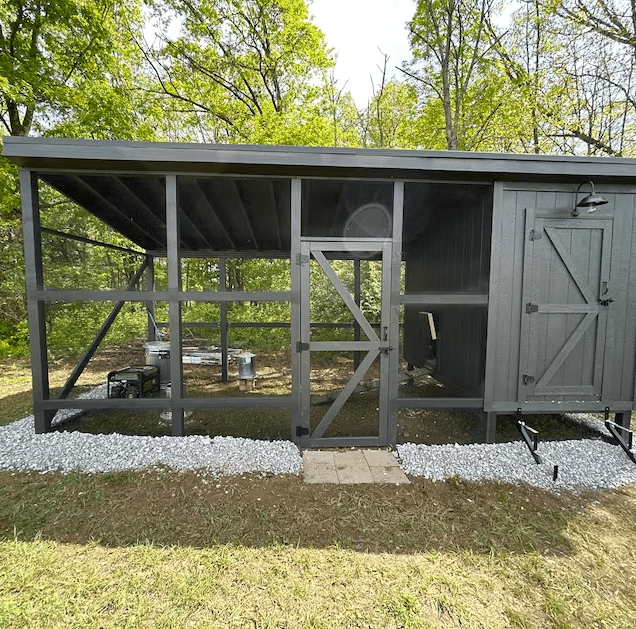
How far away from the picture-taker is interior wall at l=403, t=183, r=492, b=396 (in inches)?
137

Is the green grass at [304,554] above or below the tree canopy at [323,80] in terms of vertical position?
below

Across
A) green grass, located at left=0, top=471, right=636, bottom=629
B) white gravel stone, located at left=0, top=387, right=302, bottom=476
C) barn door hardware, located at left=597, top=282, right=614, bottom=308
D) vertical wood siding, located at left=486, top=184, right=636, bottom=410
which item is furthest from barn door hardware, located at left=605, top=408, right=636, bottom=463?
white gravel stone, located at left=0, top=387, right=302, bottom=476

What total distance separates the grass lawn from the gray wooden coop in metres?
0.83

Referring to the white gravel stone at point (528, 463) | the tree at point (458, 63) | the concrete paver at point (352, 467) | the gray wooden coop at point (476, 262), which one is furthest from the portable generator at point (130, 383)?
the tree at point (458, 63)

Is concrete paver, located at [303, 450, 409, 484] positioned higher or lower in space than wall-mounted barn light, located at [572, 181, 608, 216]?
lower

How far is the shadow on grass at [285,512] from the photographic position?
6.89ft

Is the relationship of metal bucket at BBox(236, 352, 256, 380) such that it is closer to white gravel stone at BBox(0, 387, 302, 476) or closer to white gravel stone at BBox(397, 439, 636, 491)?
white gravel stone at BBox(0, 387, 302, 476)

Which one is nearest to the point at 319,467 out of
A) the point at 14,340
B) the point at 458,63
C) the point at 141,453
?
the point at 141,453

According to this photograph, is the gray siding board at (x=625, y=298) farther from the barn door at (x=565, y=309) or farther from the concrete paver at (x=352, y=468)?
the concrete paver at (x=352, y=468)

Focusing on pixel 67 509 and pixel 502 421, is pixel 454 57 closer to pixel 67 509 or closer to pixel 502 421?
pixel 502 421

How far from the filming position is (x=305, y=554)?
6.50ft

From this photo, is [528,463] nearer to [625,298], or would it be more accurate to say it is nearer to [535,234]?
[625,298]

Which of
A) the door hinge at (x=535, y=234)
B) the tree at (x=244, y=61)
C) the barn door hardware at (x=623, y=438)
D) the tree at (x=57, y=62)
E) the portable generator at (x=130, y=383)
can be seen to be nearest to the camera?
the barn door hardware at (x=623, y=438)

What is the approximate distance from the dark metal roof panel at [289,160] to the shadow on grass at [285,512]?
274cm
